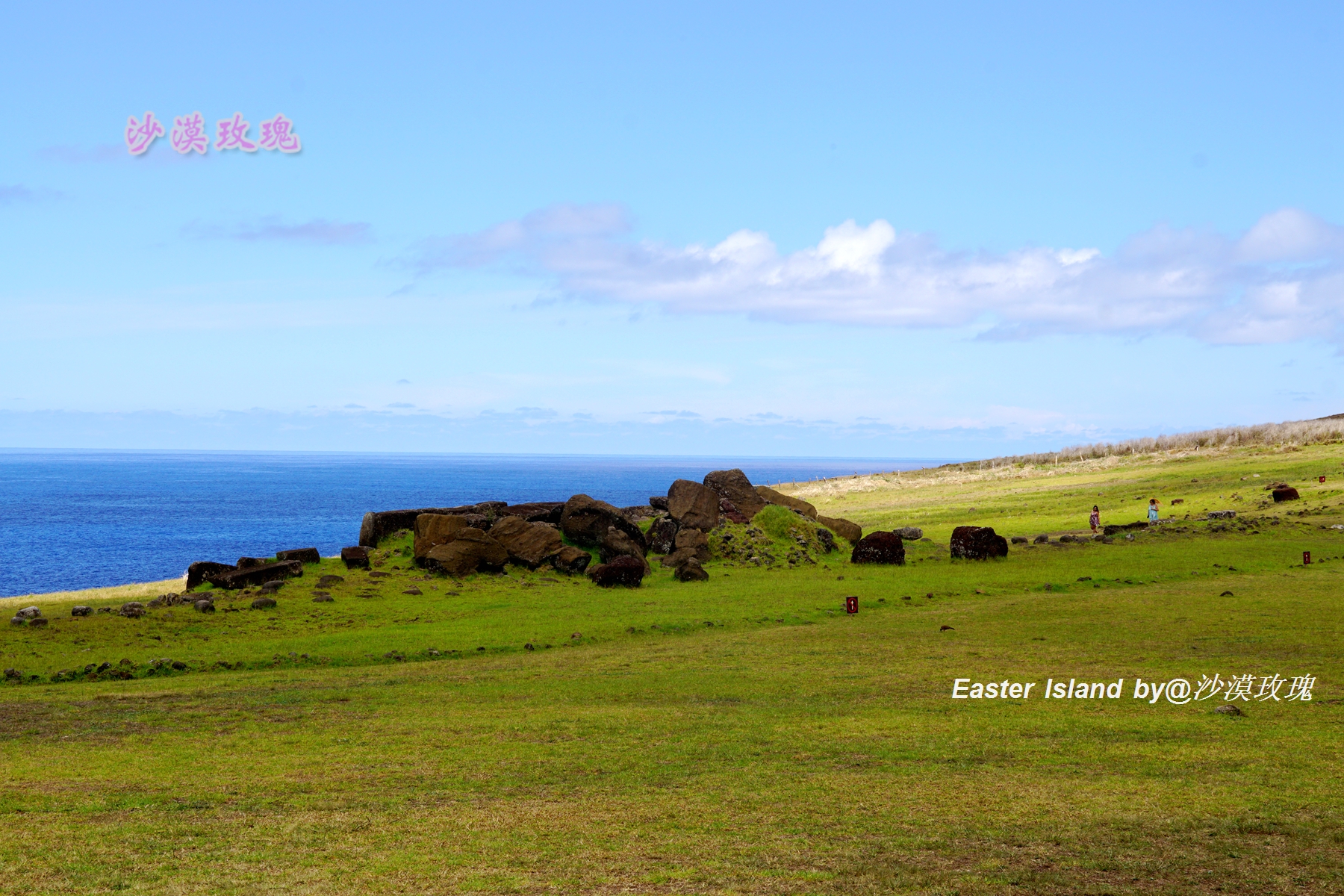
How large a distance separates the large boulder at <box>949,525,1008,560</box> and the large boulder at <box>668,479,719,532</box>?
10.1m

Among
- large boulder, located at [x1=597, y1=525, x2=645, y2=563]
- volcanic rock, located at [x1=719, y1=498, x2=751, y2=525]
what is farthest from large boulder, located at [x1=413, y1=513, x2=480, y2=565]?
volcanic rock, located at [x1=719, y1=498, x2=751, y2=525]

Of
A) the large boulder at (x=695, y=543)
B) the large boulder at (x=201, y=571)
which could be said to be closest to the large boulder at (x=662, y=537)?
the large boulder at (x=695, y=543)

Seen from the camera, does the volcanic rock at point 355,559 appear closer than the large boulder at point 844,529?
Yes

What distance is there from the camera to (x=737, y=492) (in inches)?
1812

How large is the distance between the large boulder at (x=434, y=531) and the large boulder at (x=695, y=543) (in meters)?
8.73

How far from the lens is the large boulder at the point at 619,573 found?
119 feet

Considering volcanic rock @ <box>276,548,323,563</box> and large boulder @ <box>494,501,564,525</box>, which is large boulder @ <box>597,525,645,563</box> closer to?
large boulder @ <box>494,501,564,525</box>

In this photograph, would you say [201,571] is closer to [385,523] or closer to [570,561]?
[385,523]

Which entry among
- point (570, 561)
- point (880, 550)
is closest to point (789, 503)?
point (880, 550)

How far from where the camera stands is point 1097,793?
11312 mm

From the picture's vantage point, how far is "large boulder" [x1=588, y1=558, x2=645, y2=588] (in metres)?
36.1

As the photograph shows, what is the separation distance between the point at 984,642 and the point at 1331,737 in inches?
366

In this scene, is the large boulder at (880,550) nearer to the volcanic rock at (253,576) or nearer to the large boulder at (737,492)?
the large boulder at (737,492)

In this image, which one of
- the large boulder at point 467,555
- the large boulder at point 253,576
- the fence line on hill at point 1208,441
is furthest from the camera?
the fence line on hill at point 1208,441
